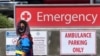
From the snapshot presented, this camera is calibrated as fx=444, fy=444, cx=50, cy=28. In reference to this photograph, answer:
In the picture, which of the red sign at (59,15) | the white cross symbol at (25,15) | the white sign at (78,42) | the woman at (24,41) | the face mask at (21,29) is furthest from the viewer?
the white cross symbol at (25,15)

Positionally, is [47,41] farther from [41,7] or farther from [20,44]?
[20,44]

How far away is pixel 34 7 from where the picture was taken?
1187 centimetres

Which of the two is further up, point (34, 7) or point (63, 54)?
point (34, 7)

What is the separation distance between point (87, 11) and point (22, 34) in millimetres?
3022

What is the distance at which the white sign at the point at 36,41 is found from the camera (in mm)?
11336

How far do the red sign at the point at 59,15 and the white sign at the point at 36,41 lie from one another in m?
0.52

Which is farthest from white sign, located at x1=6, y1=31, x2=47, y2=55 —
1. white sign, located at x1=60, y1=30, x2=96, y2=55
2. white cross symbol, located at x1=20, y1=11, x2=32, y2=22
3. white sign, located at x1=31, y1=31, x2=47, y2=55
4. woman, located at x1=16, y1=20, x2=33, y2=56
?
woman, located at x1=16, y1=20, x2=33, y2=56

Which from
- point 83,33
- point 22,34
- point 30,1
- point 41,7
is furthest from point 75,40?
point 30,1

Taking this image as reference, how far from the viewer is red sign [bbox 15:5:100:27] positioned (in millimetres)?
11719

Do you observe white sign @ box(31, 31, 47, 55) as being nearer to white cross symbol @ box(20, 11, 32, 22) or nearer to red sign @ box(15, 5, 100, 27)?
red sign @ box(15, 5, 100, 27)

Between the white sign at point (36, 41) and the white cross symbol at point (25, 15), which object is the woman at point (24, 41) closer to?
the white sign at point (36, 41)

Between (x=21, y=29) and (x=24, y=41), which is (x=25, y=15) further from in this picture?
(x=24, y=41)

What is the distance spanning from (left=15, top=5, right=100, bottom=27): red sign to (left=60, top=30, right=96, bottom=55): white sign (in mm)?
478

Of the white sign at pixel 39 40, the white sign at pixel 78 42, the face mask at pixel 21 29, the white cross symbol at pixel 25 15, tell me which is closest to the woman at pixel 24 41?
the face mask at pixel 21 29
